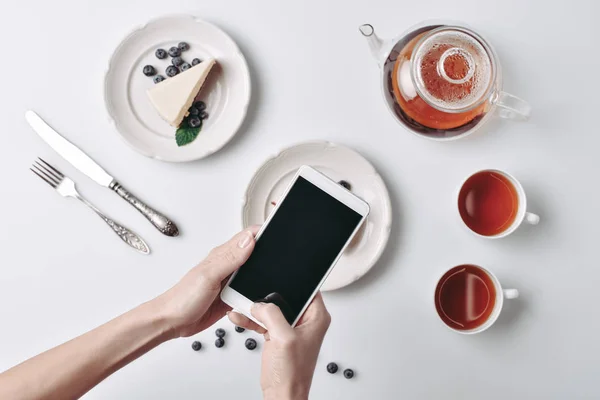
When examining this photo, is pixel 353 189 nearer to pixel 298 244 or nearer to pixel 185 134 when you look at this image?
pixel 298 244

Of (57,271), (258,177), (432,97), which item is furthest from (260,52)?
(57,271)

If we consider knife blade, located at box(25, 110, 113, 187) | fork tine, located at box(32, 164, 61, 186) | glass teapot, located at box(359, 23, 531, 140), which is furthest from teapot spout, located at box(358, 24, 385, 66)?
fork tine, located at box(32, 164, 61, 186)

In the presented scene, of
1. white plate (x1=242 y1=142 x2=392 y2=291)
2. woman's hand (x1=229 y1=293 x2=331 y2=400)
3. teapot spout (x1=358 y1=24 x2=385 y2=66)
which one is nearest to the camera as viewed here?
woman's hand (x1=229 y1=293 x2=331 y2=400)

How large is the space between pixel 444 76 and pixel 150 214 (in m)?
0.61

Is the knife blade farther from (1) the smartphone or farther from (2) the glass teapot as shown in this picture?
(2) the glass teapot

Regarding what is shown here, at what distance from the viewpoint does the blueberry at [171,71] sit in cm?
107

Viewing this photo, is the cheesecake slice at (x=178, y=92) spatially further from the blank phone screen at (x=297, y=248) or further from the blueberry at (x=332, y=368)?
the blueberry at (x=332, y=368)

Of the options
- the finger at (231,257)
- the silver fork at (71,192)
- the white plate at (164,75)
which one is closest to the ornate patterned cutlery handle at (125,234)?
the silver fork at (71,192)

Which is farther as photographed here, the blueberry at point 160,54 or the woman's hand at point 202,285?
the blueberry at point 160,54

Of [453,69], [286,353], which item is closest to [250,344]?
[286,353]

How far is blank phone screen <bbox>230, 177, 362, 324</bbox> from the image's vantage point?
0.87 m

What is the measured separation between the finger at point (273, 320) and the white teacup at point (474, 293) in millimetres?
349

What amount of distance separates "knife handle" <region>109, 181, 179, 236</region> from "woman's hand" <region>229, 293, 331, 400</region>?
316mm

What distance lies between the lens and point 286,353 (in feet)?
2.63
